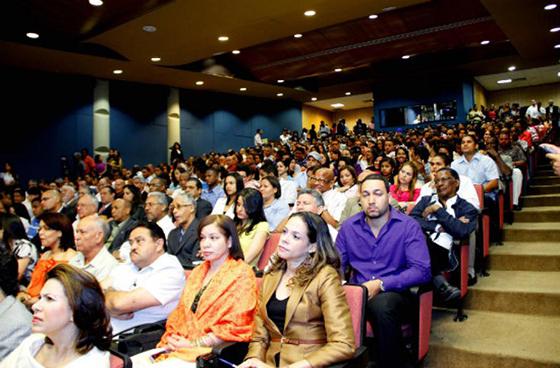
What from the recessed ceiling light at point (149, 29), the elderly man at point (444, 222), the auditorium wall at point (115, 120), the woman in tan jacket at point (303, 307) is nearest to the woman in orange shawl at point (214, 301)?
the woman in tan jacket at point (303, 307)

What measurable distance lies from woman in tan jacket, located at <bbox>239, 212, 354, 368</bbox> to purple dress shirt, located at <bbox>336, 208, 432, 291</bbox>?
0.50 metres

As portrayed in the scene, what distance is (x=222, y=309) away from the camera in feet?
6.20

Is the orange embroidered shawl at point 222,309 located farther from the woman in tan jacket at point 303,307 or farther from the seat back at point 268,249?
the seat back at point 268,249

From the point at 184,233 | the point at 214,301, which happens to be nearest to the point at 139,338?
the point at 214,301

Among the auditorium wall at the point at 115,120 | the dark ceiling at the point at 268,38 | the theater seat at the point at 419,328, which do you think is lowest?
the theater seat at the point at 419,328

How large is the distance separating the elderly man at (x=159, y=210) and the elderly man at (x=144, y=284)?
121cm

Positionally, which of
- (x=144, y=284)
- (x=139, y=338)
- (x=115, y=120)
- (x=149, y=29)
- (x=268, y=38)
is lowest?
(x=139, y=338)

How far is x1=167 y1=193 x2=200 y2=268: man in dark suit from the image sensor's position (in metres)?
3.11

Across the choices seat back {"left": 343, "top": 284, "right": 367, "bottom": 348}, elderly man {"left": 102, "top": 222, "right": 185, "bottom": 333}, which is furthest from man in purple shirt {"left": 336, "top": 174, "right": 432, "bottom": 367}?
elderly man {"left": 102, "top": 222, "right": 185, "bottom": 333}

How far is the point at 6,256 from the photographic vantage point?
1.83m

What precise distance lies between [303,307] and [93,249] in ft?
5.18

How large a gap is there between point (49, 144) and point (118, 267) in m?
9.55

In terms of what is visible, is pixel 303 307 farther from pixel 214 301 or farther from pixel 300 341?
pixel 214 301

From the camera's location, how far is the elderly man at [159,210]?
3.63 m
